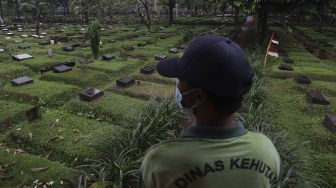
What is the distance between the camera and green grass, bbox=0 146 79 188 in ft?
18.2

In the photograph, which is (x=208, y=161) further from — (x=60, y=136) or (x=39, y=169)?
(x=60, y=136)

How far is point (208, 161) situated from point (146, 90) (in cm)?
901

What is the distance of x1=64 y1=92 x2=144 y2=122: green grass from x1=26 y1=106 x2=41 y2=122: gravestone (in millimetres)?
1102

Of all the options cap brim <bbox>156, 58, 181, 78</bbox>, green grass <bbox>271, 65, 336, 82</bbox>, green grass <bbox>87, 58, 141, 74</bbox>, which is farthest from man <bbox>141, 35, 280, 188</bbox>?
green grass <bbox>271, 65, 336, 82</bbox>

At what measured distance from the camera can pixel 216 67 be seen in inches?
71.7

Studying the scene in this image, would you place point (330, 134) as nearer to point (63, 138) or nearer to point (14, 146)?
point (63, 138)

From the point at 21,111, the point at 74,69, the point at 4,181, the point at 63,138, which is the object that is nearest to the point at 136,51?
the point at 74,69

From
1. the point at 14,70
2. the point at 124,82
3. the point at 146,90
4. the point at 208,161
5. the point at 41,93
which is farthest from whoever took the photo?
the point at 14,70

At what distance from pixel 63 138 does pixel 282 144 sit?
462cm

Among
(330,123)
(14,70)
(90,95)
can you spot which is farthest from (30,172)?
(14,70)

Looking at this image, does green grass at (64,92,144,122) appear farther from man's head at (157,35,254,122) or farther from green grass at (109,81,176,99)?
man's head at (157,35,254,122)

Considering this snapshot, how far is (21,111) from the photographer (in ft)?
28.6

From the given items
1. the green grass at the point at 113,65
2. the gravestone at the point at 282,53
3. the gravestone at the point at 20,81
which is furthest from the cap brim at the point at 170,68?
the gravestone at the point at 282,53

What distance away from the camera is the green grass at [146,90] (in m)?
10.3
